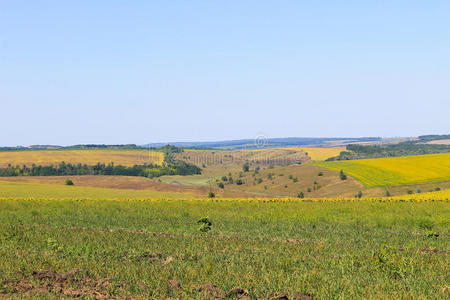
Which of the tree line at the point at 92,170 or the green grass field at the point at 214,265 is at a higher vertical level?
the green grass field at the point at 214,265

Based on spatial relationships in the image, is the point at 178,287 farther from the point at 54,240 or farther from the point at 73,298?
the point at 54,240

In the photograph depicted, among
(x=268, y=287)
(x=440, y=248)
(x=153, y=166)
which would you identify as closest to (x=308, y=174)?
(x=153, y=166)

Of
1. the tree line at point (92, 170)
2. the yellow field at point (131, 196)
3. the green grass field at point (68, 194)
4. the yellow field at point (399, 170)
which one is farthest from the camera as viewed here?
the tree line at point (92, 170)

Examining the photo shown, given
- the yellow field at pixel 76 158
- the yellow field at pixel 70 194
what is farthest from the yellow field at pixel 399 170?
the yellow field at pixel 76 158

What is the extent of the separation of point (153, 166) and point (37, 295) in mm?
149379

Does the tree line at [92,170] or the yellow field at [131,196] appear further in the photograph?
the tree line at [92,170]

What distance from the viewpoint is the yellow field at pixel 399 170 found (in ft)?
310

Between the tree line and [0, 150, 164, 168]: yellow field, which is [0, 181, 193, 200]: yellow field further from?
[0, 150, 164, 168]: yellow field

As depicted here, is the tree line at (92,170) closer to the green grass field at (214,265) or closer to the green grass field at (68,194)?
the green grass field at (68,194)

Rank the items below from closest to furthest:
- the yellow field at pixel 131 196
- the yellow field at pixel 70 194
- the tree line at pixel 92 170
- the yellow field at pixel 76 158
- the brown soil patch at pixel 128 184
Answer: the yellow field at pixel 131 196, the yellow field at pixel 70 194, the brown soil patch at pixel 128 184, the tree line at pixel 92 170, the yellow field at pixel 76 158

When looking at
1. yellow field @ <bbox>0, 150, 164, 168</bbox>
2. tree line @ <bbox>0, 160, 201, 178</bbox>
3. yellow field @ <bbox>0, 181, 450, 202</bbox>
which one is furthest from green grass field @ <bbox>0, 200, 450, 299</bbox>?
yellow field @ <bbox>0, 150, 164, 168</bbox>

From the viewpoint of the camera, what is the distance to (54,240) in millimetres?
18453

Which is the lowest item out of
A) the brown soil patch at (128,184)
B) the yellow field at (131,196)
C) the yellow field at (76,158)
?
the brown soil patch at (128,184)

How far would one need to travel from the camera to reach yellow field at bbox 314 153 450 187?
94500 millimetres
